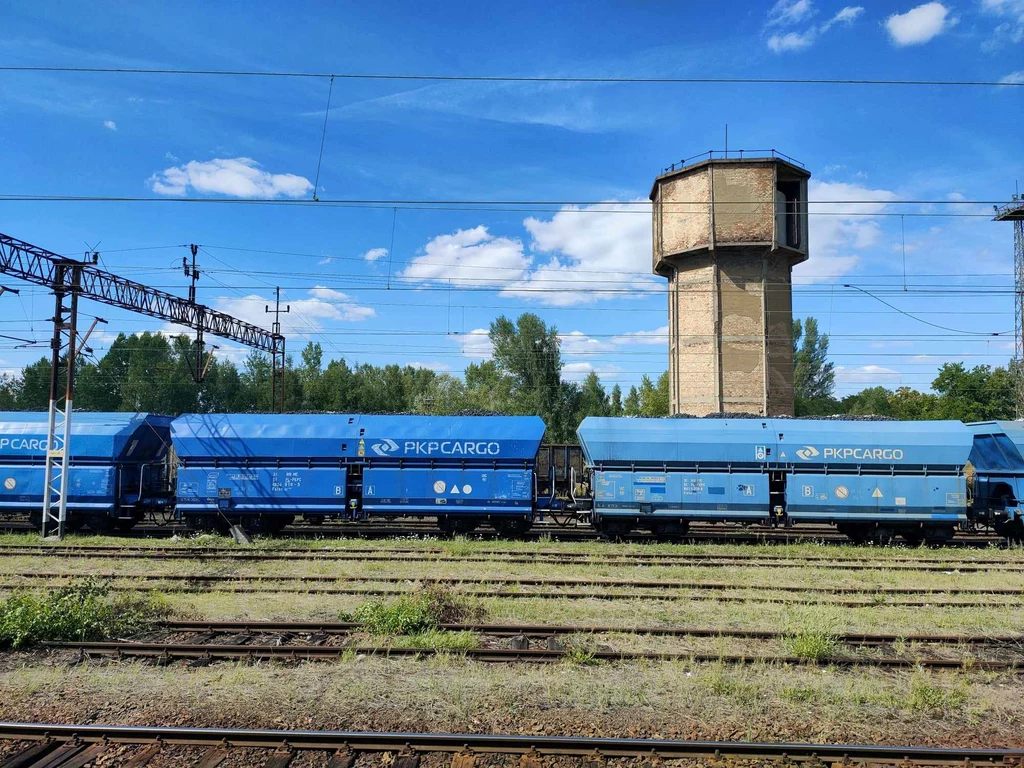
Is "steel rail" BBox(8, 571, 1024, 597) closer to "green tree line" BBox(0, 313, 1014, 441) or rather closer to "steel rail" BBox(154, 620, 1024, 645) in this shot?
"steel rail" BBox(154, 620, 1024, 645)

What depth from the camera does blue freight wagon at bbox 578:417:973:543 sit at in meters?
16.3

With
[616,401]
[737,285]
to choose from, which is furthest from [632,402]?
[737,285]

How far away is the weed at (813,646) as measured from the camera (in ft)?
25.3

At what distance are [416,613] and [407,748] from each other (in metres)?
3.36

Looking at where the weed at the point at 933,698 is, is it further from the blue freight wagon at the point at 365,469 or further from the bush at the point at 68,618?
the blue freight wagon at the point at 365,469

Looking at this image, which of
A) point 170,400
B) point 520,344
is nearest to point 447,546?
point 520,344

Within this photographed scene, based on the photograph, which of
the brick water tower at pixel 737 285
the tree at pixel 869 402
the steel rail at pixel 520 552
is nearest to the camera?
the steel rail at pixel 520 552

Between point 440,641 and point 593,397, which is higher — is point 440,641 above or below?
below

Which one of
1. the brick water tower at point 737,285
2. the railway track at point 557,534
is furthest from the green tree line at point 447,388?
the railway track at point 557,534

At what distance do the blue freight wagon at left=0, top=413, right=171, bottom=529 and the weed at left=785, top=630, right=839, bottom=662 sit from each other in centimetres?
1733

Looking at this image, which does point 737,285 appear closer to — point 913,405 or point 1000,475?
point 1000,475

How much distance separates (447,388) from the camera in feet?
197

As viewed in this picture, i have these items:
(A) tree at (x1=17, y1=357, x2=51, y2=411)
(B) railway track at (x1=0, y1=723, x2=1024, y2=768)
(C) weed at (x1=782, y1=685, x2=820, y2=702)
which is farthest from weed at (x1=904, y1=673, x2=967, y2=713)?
(A) tree at (x1=17, y1=357, x2=51, y2=411)

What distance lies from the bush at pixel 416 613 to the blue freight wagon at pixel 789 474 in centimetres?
763
